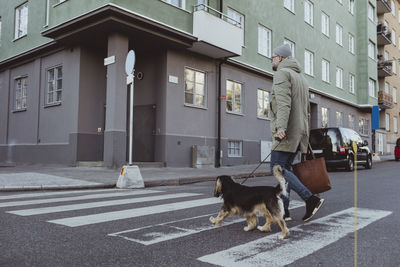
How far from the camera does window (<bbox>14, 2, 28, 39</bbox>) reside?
17688 millimetres

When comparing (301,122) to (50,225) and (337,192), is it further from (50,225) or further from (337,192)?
(337,192)

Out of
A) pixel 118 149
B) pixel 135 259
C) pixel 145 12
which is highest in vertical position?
pixel 145 12

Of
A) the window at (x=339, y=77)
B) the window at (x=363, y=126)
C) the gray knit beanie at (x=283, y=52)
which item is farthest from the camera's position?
the window at (x=363, y=126)

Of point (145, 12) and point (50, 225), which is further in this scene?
point (145, 12)

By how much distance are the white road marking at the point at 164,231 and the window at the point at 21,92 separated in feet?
50.2

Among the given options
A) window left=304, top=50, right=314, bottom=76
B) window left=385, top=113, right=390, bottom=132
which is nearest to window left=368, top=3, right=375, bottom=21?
window left=385, top=113, right=390, bottom=132

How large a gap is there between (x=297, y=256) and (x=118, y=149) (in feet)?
33.5

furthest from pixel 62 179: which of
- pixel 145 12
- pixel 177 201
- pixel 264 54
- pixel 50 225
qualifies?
pixel 264 54

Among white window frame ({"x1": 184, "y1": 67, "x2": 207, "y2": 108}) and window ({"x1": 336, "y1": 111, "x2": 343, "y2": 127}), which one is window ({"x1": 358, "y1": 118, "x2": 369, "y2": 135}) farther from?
white window frame ({"x1": 184, "y1": 67, "x2": 207, "y2": 108})

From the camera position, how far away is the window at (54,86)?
15523mm

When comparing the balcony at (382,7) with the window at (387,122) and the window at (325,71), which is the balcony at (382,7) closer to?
the window at (387,122)

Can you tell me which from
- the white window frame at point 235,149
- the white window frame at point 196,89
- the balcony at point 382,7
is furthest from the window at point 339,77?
the white window frame at point 196,89

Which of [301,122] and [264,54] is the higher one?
[264,54]

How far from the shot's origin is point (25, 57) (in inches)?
673
